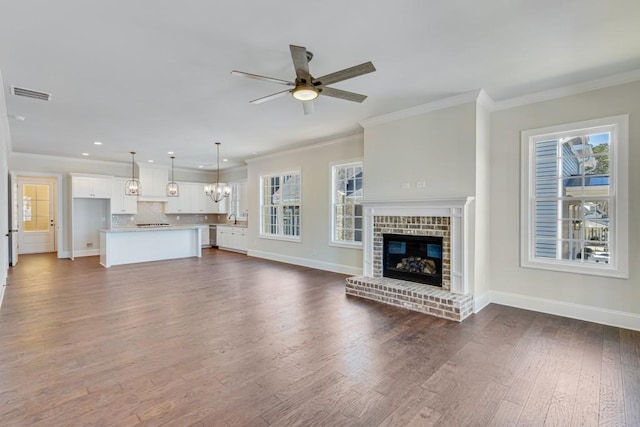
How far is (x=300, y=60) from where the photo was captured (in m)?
2.62

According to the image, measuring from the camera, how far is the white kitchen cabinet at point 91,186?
8398 mm

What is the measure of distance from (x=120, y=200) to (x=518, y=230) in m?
10.0

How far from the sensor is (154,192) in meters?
9.75

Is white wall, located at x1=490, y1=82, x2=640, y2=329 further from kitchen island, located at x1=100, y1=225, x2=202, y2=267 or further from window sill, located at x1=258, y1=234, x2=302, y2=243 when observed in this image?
kitchen island, located at x1=100, y1=225, x2=202, y2=267

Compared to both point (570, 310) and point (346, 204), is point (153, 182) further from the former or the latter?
point (570, 310)

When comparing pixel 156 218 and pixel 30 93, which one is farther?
pixel 156 218

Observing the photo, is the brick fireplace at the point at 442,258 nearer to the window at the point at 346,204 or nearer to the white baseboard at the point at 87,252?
the window at the point at 346,204

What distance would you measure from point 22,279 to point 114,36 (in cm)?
560

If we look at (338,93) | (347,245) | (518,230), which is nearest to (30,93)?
(338,93)

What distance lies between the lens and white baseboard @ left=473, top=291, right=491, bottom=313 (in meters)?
4.09

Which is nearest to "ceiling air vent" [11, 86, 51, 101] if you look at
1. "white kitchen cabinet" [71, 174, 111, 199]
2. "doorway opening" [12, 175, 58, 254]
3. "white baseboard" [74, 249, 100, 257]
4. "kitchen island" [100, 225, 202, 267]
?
"kitchen island" [100, 225, 202, 267]

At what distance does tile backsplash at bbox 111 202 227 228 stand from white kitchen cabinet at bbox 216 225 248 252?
1.08 meters

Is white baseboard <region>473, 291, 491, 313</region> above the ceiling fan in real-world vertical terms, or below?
below

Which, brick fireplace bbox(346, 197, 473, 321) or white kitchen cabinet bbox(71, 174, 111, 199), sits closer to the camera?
brick fireplace bbox(346, 197, 473, 321)
